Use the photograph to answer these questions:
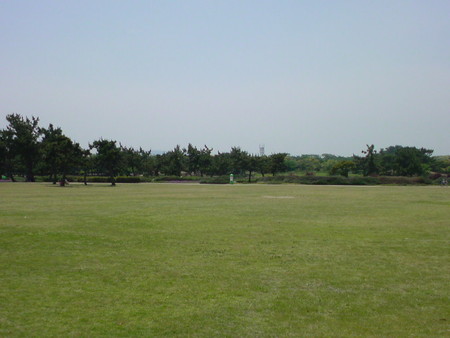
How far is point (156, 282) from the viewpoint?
363 inches

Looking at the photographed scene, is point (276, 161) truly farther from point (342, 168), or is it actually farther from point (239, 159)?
point (342, 168)

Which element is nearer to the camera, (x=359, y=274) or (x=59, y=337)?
(x=59, y=337)

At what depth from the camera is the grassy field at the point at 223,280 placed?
6863 mm

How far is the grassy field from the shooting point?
686 cm

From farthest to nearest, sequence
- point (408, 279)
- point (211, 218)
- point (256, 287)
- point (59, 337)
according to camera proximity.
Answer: point (211, 218)
point (408, 279)
point (256, 287)
point (59, 337)

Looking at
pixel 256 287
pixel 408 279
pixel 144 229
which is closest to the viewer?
pixel 256 287

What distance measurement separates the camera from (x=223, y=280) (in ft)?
30.8

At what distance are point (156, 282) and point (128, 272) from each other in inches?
47.0

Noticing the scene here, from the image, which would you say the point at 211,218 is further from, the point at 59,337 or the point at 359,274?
the point at 59,337

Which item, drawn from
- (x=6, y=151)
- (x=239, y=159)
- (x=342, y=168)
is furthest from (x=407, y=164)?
(x=6, y=151)

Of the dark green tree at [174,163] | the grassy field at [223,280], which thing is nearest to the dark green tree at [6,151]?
the dark green tree at [174,163]

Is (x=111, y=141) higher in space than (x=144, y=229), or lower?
higher

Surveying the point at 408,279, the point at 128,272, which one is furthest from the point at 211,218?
the point at 408,279

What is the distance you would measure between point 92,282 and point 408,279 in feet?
23.3
